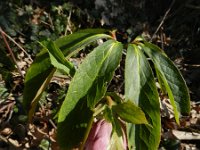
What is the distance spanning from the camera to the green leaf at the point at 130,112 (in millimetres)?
1035

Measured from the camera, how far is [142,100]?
117 centimetres

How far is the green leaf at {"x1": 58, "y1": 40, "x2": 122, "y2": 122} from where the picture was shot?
112cm

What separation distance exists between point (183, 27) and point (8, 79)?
1314mm

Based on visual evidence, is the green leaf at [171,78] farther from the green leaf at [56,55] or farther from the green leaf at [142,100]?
the green leaf at [56,55]

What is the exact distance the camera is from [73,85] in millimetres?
1116

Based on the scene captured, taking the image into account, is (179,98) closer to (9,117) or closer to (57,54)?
(57,54)

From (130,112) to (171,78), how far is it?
0.24 m

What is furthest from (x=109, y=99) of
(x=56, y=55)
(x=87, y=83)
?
(x=56, y=55)

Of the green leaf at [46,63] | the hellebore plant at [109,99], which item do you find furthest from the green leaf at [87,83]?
the green leaf at [46,63]

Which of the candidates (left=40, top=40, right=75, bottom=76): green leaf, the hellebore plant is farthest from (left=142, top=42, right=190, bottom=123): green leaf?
(left=40, top=40, right=75, bottom=76): green leaf

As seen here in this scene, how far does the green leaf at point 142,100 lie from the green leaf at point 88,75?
5 centimetres

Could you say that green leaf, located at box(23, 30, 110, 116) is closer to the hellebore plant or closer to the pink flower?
the hellebore plant

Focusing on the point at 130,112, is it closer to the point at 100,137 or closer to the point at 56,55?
the point at 100,137

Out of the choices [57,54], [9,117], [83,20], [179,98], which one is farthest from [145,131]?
[83,20]
